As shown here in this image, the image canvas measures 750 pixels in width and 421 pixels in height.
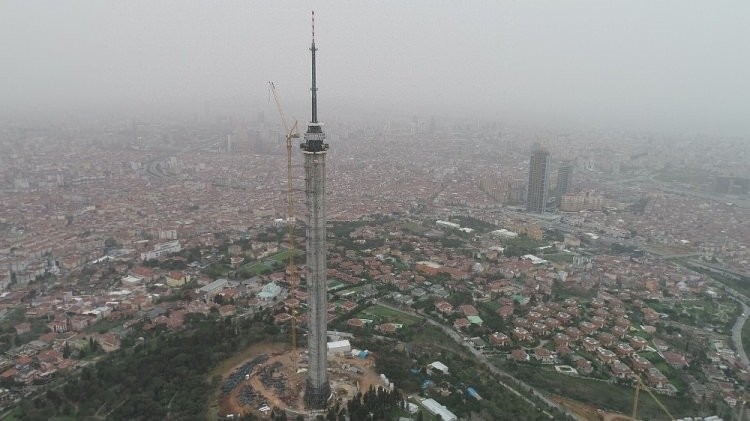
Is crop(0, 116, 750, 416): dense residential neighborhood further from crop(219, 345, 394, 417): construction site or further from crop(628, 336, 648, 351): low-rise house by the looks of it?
crop(219, 345, 394, 417): construction site

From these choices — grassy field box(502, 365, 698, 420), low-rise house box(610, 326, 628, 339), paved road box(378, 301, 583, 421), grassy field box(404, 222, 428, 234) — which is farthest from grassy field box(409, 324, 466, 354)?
grassy field box(404, 222, 428, 234)

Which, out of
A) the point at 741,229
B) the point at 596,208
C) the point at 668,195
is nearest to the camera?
the point at 741,229

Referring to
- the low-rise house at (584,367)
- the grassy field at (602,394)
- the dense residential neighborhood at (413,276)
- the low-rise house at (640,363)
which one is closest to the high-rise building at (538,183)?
the dense residential neighborhood at (413,276)

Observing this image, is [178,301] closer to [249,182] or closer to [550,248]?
[550,248]

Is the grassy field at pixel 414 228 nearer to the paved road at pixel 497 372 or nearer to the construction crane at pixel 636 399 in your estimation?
the paved road at pixel 497 372

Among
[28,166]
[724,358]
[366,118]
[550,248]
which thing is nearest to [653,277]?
[550,248]

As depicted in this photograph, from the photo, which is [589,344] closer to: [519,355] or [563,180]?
[519,355]
